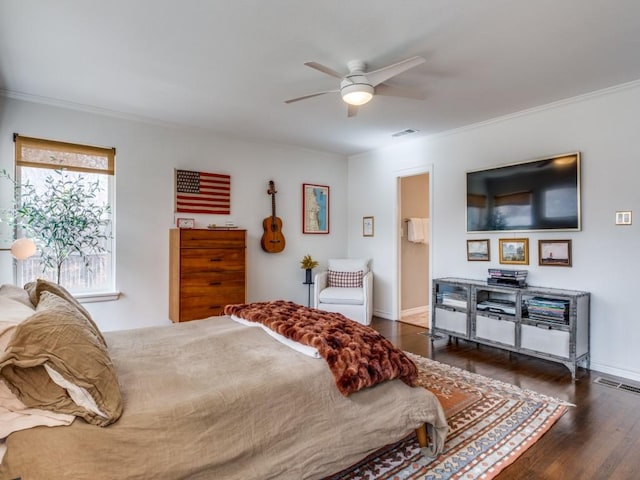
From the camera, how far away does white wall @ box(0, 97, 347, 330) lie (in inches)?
146

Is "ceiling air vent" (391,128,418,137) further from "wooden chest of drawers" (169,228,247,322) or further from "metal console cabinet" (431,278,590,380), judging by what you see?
"wooden chest of drawers" (169,228,247,322)

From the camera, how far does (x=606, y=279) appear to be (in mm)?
3293

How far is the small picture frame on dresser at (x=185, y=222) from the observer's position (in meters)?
4.38

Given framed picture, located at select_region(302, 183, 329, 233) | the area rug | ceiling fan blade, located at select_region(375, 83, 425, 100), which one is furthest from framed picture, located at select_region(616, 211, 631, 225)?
framed picture, located at select_region(302, 183, 329, 233)

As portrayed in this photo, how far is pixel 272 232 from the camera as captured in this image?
514 cm

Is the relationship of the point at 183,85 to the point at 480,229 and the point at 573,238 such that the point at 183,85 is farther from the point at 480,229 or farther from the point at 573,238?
the point at 573,238

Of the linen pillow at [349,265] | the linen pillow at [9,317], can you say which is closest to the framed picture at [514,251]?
the linen pillow at [349,265]

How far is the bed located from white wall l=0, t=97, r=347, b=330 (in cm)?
214

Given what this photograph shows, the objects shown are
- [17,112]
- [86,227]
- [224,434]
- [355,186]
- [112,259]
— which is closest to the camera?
[224,434]

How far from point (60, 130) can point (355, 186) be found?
13.1ft

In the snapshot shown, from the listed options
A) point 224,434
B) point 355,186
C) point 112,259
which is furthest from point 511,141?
point 112,259

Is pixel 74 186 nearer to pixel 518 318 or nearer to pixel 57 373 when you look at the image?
pixel 57 373

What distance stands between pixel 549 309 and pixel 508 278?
52 cm

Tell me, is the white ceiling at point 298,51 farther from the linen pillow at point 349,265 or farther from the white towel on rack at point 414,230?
the linen pillow at point 349,265
